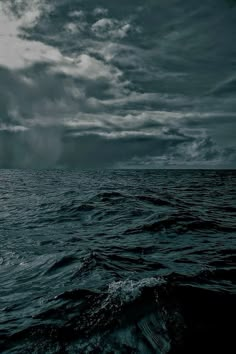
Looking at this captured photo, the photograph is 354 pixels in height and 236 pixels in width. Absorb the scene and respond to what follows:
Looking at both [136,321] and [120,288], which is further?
[120,288]

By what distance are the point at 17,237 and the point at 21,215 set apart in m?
5.06

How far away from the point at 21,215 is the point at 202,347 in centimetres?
1313

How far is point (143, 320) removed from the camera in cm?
445

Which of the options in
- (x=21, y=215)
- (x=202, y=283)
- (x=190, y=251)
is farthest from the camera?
(x=21, y=215)

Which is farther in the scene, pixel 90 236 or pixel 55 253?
pixel 90 236

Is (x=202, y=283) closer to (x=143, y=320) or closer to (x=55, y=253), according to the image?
(x=143, y=320)

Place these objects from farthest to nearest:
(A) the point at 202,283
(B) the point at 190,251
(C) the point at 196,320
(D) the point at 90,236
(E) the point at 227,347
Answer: (D) the point at 90,236 → (B) the point at 190,251 → (A) the point at 202,283 → (C) the point at 196,320 → (E) the point at 227,347

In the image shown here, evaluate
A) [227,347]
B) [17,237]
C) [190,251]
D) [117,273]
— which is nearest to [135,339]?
[227,347]

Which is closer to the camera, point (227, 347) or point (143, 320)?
point (227, 347)

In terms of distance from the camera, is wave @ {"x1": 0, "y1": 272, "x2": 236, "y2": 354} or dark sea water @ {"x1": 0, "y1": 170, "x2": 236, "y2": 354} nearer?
wave @ {"x1": 0, "y1": 272, "x2": 236, "y2": 354}

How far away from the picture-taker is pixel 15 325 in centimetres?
441

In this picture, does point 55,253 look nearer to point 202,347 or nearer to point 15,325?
point 15,325

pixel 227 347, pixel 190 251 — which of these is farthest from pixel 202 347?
pixel 190 251

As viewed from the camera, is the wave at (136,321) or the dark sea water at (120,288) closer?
the wave at (136,321)
